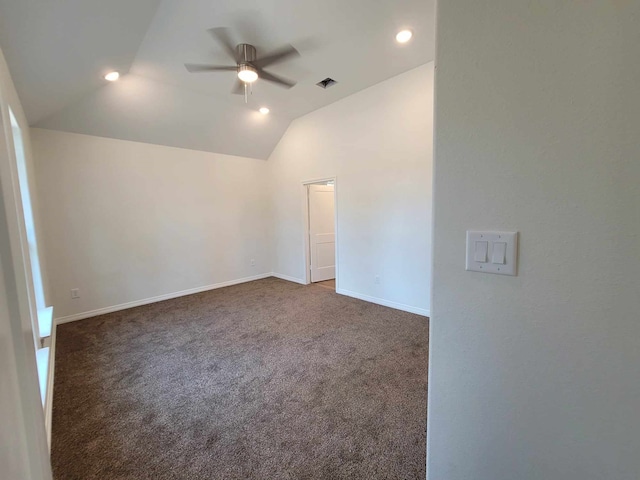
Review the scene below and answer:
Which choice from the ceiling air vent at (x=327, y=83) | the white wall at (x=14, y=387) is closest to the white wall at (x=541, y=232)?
the white wall at (x=14, y=387)

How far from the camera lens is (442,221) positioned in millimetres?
877

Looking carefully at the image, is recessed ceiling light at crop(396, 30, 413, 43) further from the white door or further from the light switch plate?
the white door

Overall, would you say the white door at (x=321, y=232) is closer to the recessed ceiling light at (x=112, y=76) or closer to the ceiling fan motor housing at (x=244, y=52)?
the ceiling fan motor housing at (x=244, y=52)

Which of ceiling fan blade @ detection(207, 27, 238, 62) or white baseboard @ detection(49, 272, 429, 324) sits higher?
ceiling fan blade @ detection(207, 27, 238, 62)

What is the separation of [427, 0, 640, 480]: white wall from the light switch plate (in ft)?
0.07

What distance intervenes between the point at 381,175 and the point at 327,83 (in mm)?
1431

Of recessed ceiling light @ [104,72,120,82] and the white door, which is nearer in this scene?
recessed ceiling light @ [104,72,120,82]

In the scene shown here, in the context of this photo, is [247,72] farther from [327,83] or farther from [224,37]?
[327,83]

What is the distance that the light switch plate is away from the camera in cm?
77

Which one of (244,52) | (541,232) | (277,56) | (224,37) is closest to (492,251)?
(541,232)

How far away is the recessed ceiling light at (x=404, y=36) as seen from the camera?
8.41 feet

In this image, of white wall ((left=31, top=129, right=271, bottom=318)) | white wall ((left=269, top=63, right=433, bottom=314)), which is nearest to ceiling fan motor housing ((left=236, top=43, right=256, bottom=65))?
white wall ((left=269, top=63, right=433, bottom=314))

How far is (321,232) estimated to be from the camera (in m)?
5.37

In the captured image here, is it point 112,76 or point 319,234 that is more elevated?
point 112,76
